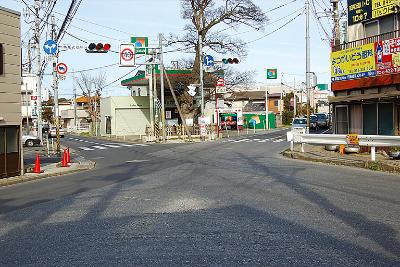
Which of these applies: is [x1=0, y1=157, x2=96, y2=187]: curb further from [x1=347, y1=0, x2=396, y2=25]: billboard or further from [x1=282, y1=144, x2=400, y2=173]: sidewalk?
[x1=347, y1=0, x2=396, y2=25]: billboard

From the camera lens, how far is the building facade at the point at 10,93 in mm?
17078

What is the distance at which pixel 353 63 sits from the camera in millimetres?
21734

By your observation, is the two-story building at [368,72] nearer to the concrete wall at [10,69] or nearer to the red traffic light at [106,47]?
the red traffic light at [106,47]

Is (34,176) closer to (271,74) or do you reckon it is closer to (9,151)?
(9,151)

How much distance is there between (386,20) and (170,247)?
18292 mm

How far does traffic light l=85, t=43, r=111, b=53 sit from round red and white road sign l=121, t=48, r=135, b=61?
311 centimetres

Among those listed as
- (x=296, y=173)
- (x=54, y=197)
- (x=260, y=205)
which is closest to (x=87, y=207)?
(x=54, y=197)

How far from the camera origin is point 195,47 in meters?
47.7

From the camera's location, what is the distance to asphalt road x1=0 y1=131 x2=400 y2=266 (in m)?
5.78

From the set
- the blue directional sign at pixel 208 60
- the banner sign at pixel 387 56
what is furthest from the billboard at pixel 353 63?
the blue directional sign at pixel 208 60

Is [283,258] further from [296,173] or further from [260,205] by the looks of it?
[296,173]

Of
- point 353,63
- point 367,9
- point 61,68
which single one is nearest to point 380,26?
point 367,9

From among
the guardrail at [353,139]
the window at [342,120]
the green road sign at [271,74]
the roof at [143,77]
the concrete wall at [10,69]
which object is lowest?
the guardrail at [353,139]

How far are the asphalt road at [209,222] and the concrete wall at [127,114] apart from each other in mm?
43978
